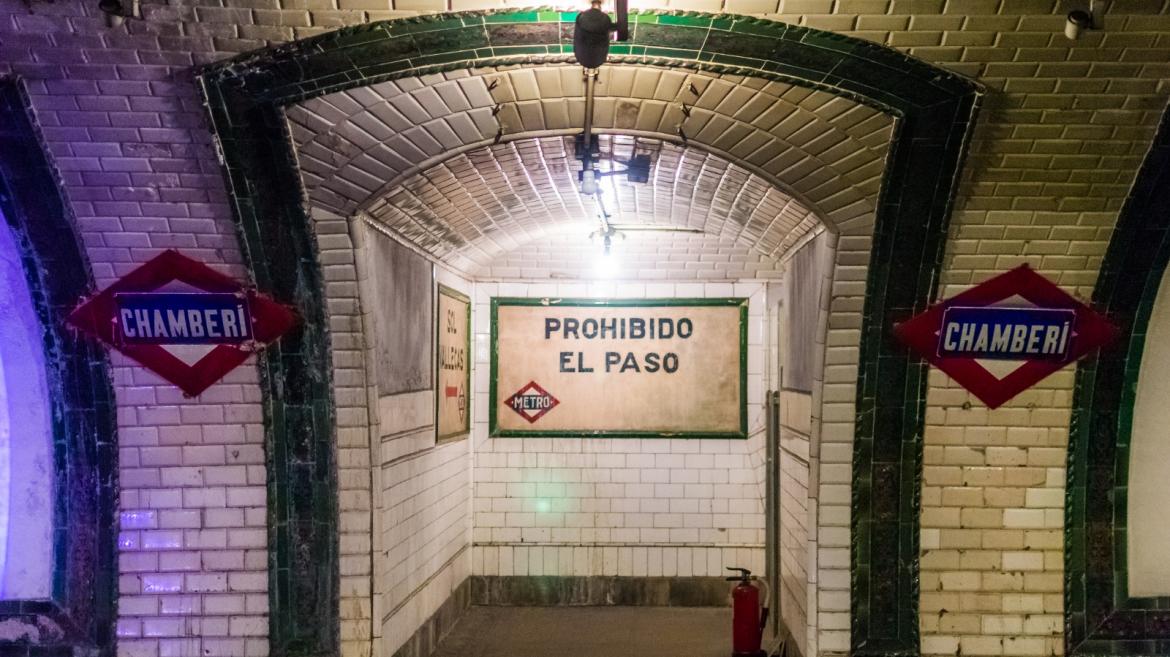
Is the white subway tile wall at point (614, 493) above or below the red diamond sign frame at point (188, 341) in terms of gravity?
below

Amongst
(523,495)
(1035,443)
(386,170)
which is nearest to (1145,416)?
(1035,443)

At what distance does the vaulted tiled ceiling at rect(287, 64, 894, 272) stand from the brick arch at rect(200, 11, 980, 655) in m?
0.13

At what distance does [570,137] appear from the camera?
559 cm

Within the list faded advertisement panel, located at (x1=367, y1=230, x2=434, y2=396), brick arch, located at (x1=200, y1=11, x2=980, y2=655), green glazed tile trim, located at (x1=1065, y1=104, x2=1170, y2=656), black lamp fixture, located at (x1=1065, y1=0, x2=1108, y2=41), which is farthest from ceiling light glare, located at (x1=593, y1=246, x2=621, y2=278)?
black lamp fixture, located at (x1=1065, y1=0, x2=1108, y2=41)

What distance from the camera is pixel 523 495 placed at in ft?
30.6

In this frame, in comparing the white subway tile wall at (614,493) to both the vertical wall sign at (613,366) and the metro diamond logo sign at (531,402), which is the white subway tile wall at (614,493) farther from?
the metro diamond logo sign at (531,402)

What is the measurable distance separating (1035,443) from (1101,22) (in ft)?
7.78

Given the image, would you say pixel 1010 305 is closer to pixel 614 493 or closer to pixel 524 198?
pixel 524 198

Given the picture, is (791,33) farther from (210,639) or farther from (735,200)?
(210,639)

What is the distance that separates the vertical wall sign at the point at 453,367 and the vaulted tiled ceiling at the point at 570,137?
1.77m

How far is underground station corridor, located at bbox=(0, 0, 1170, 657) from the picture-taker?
15.4 feet

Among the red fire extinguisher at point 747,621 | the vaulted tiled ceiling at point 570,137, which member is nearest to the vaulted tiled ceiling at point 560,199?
the vaulted tiled ceiling at point 570,137

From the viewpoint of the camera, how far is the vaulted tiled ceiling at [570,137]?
494 centimetres

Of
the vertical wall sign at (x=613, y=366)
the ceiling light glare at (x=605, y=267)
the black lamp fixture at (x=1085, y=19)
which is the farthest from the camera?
the vertical wall sign at (x=613, y=366)
